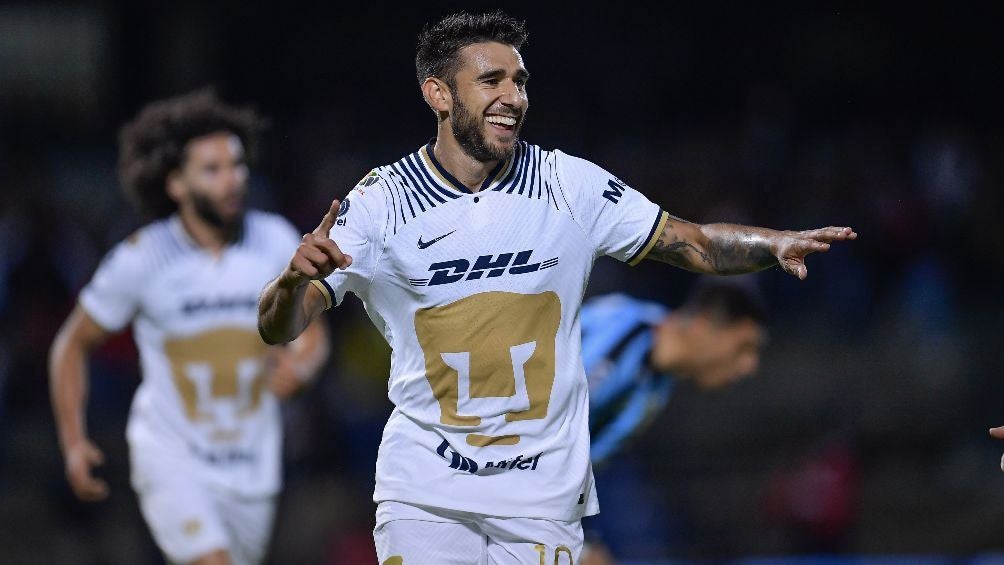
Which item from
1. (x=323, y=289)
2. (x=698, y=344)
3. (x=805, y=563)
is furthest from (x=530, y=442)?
(x=805, y=563)

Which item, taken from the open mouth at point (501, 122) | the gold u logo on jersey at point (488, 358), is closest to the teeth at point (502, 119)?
the open mouth at point (501, 122)

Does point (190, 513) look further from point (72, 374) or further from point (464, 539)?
point (464, 539)

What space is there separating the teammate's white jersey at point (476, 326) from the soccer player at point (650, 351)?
167 cm

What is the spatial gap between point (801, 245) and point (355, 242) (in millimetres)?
1328

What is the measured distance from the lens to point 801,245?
13.8 feet

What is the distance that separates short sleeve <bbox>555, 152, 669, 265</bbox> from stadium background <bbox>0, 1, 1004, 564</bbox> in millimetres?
5043

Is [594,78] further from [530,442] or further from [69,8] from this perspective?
[530,442]

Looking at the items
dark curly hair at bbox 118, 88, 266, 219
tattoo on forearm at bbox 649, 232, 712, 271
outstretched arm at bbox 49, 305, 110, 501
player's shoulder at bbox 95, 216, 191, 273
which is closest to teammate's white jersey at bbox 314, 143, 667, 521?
tattoo on forearm at bbox 649, 232, 712, 271

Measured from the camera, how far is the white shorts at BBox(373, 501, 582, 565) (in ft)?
14.1

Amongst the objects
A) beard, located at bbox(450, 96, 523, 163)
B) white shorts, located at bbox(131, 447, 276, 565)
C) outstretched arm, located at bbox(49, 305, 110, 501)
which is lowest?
white shorts, located at bbox(131, 447, 276, 565)

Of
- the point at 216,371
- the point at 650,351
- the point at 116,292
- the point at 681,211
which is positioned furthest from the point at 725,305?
the point at 681,211

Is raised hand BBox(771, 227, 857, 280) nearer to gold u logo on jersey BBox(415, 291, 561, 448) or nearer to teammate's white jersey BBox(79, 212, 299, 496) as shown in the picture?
gold u logo on jersey BBox(415, 291, 561, 448)

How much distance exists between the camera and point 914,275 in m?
11.7

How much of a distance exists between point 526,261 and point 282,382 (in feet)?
8.46
